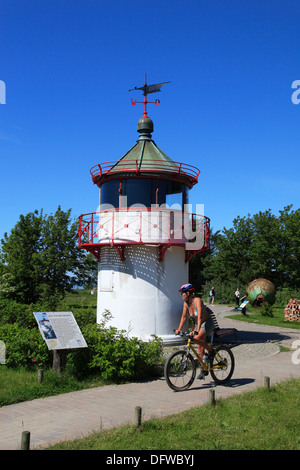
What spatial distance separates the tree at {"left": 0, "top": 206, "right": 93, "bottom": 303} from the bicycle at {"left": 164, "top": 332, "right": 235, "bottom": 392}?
23.4m

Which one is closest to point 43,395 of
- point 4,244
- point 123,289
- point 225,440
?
point 225,440

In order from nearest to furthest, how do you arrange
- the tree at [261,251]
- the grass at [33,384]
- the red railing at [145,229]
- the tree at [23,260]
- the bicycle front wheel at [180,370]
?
1. the grass at [33,384]
2. the bicycle front wheel at [180,370]
3. the red railing at [145,229]
4. the tree at [23,260]
5. the tree at [261,251]

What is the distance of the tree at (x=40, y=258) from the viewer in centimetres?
3388

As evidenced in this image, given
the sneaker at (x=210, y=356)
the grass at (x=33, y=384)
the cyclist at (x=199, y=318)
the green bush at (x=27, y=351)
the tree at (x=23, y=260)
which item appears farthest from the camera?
the tree at (x=23, y=260)

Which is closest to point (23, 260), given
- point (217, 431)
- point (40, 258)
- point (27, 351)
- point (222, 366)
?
point (40, 258)

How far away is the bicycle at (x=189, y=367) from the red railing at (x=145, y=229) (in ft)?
18.9

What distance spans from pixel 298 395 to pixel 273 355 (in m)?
6.19

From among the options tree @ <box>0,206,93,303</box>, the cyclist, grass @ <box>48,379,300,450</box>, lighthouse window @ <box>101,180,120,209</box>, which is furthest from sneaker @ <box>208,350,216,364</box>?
tree @ <box>0,206,93,303</box>

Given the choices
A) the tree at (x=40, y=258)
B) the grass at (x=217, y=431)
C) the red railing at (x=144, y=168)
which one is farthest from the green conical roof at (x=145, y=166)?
the tree at (x=40, y=258)

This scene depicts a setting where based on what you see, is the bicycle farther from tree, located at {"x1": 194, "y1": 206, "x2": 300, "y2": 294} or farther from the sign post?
tree, located at {"x1": 194, "y1": 206, "x2": 300, "y2": 294}

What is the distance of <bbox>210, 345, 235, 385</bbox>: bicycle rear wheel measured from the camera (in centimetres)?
1078

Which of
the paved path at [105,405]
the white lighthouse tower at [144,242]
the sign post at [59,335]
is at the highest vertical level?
the white lighthouse tower at [144,242]

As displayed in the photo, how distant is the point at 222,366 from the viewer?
1088 centimetres

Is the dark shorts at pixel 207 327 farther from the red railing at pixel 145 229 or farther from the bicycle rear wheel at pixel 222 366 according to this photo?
the red railing at pixel 145 229
